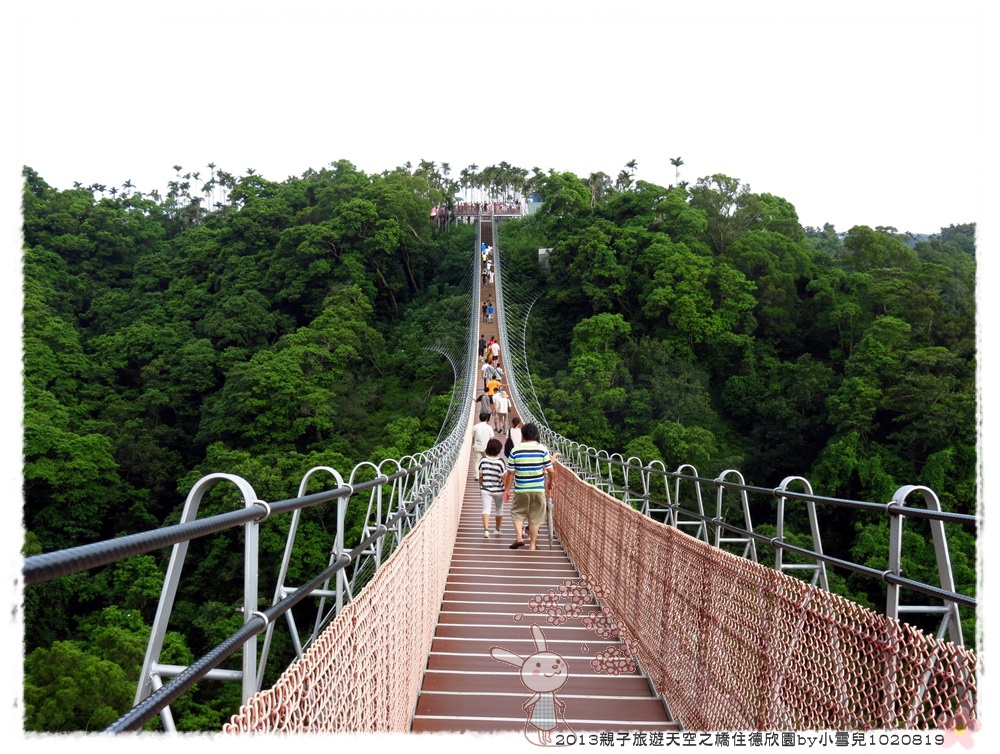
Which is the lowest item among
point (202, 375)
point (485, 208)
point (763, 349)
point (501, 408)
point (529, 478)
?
point (529, 478)

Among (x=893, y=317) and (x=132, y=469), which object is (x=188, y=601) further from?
(x=893, y=317)

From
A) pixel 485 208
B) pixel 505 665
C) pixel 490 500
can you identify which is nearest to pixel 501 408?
pixel 490 500

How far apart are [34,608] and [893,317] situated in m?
17.7

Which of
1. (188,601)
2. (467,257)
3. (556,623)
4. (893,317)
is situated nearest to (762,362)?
(893,317)

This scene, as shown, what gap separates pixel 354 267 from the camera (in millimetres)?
28703

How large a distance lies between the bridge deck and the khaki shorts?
0.27m

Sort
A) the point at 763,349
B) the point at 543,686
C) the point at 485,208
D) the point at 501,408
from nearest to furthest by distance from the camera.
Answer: the point at 543,686 → the point at 501,408 → the point at 763,349 → the point at 485,208

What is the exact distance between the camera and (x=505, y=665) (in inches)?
122

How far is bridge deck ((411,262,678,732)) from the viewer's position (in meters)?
2.59

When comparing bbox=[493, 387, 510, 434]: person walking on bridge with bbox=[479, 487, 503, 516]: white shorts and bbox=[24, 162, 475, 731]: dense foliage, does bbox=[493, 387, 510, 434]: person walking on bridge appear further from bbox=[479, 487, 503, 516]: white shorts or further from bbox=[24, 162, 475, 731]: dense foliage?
bbox=[479, 487, 503, 516]: white shorts

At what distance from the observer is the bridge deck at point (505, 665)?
259 centimetres

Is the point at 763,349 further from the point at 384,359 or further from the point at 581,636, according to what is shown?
the point at 581,636

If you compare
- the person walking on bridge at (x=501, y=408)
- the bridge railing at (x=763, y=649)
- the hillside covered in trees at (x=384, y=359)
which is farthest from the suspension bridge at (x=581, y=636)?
the hillside covered in trees at (x=384, y=359)

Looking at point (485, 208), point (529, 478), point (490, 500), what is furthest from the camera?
point (485, 208)
